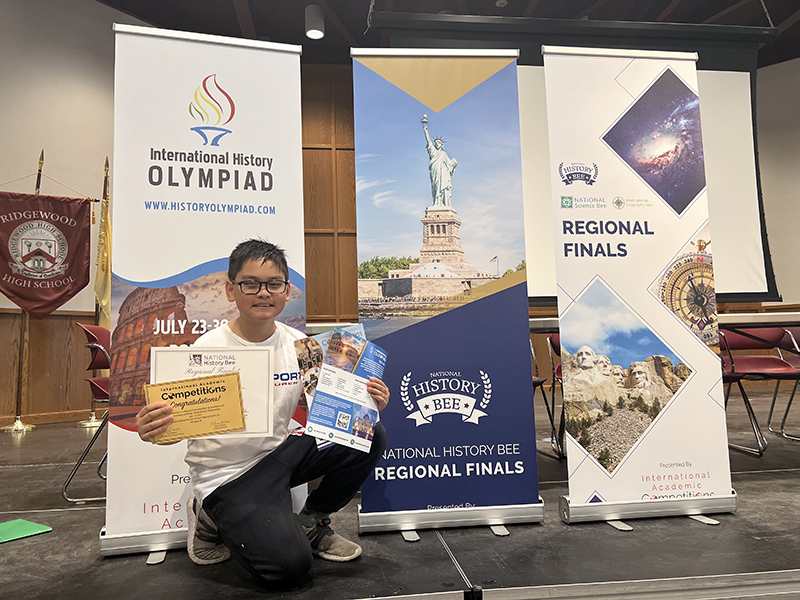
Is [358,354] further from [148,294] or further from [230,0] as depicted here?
[230,0]

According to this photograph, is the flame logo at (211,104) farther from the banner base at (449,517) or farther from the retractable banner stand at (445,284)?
the banner base at (449,517)

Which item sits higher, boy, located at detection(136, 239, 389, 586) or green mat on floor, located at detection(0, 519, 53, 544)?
boy, located at detection(136, 239, 389, 586)

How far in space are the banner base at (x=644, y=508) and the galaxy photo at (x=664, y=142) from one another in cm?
125

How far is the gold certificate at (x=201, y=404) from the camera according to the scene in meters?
1.70

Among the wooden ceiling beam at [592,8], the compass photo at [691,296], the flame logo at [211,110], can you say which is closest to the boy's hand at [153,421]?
the flame logo at [211,110]

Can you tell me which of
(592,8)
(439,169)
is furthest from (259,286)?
(592,8)

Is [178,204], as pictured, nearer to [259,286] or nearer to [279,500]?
[259,286]

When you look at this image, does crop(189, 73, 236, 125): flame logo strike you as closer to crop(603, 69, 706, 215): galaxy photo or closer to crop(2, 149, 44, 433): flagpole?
crop(603, 69, 706, 215): galaxy photo

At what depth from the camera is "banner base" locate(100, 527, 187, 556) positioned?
2.02 m

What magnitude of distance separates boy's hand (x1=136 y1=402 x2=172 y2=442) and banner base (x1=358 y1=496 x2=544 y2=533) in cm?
89

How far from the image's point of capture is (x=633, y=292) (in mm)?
2379

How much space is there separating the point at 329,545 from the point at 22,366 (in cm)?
487

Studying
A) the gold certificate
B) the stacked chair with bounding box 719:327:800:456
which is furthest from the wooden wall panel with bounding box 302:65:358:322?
the gold certificate

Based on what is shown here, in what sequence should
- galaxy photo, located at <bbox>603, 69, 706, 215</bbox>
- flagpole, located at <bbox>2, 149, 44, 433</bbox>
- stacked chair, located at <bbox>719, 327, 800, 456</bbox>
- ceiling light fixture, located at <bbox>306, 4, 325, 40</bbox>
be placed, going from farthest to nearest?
ceiling light fixture, located at <bbox>306, 4, 325, 40</bbox> → flagpole, located at <bbox>2, 149, 44, 433</bbox> → stacked chair, located at <bbox>719, 327, 800, 456</bbox> → galaxy photo, located at <bbox>603, 69, 706, 215</bbox>
